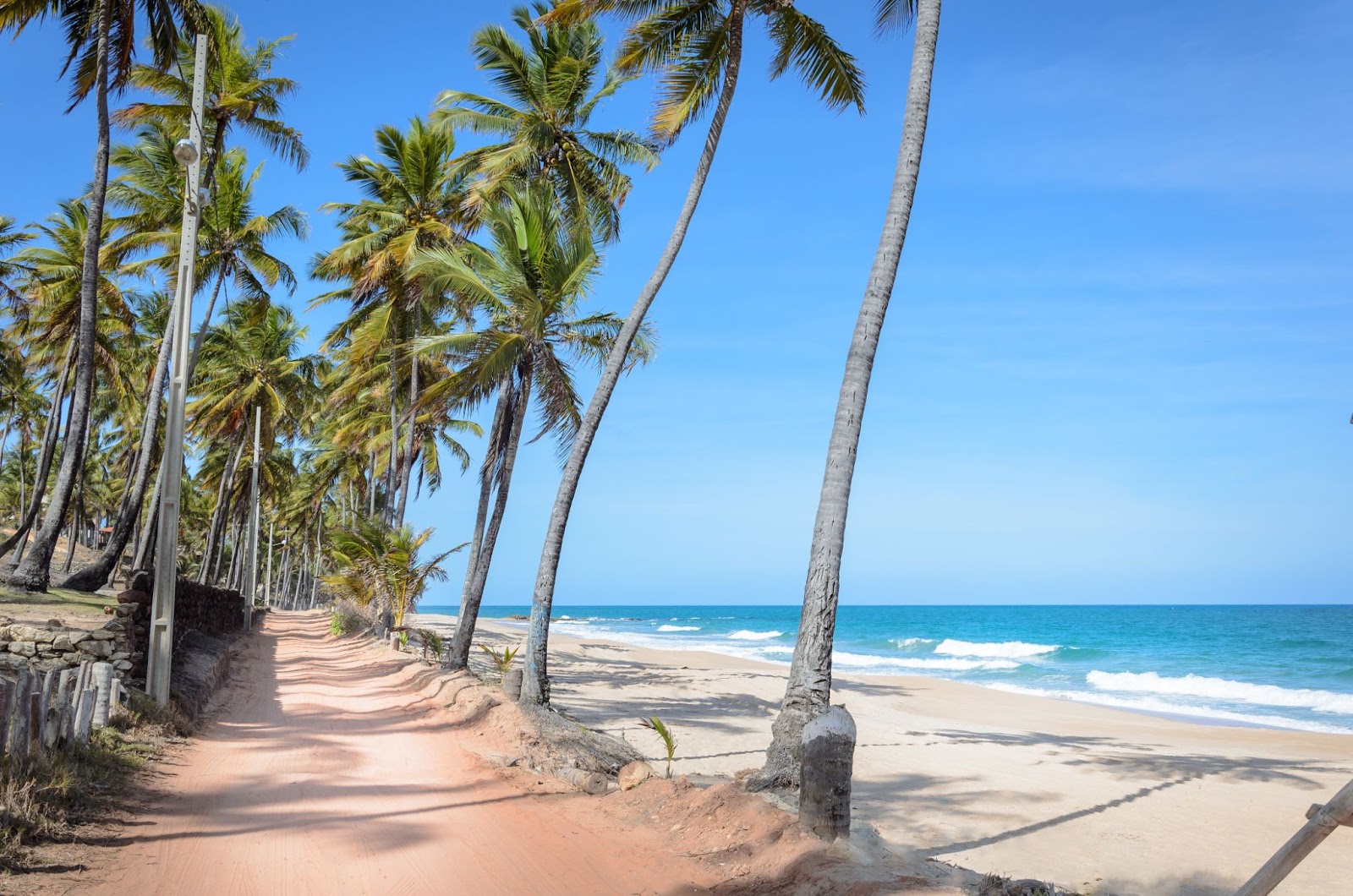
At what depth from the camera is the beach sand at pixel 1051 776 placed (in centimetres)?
796

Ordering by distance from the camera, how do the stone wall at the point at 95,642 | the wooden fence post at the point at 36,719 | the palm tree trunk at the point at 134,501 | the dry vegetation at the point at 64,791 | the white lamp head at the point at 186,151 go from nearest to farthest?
1. the dry vegetation at the point at 64,791
2. the wooden fence post at the point at 36,719
3. the stone wall at the point at 95,642
4. the white lamp head at the point at 186,151
5. the palm tree trunk at the point at 134,501

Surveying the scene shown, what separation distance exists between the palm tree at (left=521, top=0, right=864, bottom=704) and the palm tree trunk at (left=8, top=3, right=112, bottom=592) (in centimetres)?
946

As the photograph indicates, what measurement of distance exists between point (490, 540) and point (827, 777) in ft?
32.7

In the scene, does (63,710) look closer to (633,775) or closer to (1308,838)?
(633,775)

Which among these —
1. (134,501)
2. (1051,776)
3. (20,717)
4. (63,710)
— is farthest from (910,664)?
(20,717)

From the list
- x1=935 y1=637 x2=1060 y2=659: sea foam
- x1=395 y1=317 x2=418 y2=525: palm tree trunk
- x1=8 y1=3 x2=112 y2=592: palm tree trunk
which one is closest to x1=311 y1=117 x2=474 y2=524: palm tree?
x1=395 y1=317 x2=418 y2=525: palm tree trunk

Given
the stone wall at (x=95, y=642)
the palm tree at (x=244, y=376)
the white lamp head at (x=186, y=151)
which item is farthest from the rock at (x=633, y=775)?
the palm tree at (x=244, y=376)

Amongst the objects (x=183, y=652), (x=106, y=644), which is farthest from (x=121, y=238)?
(x=106, y=644)

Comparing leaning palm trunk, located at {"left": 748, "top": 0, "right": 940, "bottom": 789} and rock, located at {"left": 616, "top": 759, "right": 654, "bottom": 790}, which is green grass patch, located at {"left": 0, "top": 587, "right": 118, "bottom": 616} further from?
leaning palm trunk, located at {"left": 748, "top": 0, "right": 940, "bottom": 789}

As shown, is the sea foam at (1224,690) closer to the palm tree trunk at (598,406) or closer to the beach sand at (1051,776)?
the beach sand at (1051,776)

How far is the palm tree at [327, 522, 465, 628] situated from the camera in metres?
21.1

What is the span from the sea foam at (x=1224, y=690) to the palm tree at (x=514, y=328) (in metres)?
24.4

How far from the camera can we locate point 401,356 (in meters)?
27.5

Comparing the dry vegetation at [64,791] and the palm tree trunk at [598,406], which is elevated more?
the palm tree trunk at [598,406]
